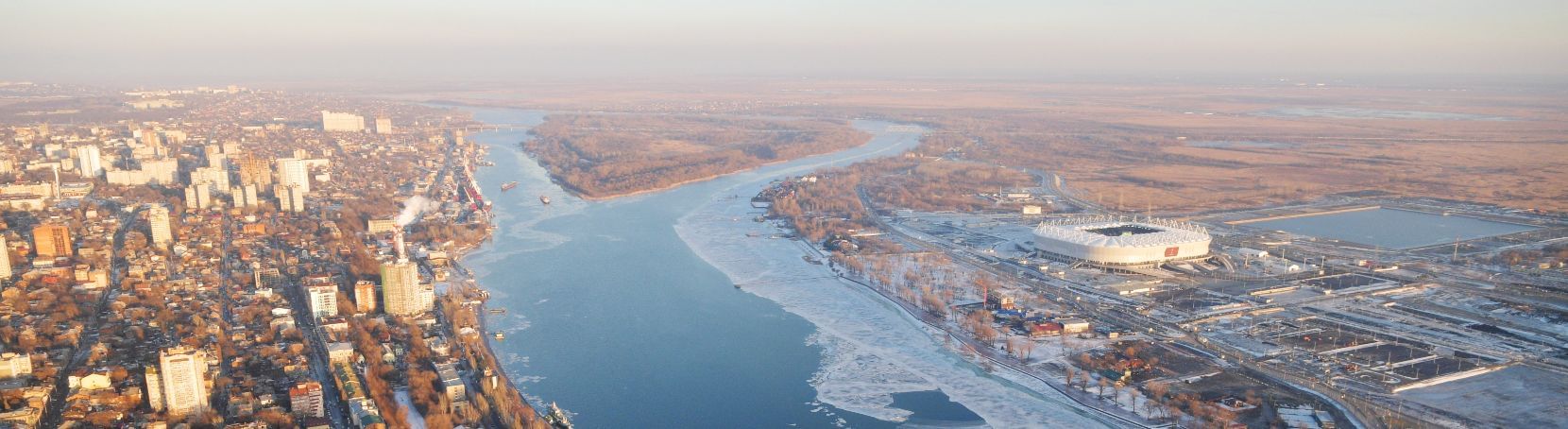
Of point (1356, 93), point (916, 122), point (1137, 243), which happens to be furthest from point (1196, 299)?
point (1356, 93)

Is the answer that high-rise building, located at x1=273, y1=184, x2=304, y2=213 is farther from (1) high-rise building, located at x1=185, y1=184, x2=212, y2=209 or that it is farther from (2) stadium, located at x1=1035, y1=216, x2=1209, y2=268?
(2) stadium, located at x1=1035, y1=216, x2=1209, y2=268

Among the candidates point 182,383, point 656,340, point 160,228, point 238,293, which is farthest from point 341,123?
point 182,383

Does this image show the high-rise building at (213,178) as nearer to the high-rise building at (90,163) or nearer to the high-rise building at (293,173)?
the high-rise building at (293,173)

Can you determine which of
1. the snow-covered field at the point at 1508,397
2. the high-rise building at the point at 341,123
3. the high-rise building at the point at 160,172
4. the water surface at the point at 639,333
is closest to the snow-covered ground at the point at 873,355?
the water surface at the point at 639,333

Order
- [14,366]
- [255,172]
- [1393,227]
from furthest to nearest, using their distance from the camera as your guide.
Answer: [255,172] → [1393,227] → [14,366]

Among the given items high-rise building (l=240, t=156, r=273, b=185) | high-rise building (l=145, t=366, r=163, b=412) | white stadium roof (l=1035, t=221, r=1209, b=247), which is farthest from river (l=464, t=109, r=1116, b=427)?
high-rise building (l=240, t=156, r=273, b=185)

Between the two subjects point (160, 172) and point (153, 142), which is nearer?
point (160, 172)

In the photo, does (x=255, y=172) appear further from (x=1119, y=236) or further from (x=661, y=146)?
(x=1119, y=236)
